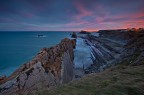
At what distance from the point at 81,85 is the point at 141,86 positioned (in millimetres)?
3715

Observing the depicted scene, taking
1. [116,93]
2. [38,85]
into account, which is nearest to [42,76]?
[38,85]

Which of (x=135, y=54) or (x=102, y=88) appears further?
(x=135, y=54)

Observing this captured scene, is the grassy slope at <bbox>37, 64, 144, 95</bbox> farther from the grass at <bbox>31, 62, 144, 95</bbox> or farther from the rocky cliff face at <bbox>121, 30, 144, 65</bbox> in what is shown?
the rocky cliff face at <bbox>121, 30, 144, 65</bbox>

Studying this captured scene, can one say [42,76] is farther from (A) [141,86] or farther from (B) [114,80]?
(A) [141,86]

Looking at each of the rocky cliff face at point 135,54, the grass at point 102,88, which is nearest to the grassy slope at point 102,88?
the grass at point 102,88

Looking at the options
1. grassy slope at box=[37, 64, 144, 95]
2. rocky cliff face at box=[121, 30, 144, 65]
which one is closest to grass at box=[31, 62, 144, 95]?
grassy slope at box=[37, 64, 144, 95]

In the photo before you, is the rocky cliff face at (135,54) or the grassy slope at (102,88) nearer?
the grassy slope at (102,88)

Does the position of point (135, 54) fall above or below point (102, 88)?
below

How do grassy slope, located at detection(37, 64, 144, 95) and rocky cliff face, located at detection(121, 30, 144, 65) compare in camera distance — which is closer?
grassy slope, located at detection(37, 64, 144, 95)

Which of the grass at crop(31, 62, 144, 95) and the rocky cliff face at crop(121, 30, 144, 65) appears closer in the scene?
the grass at crop(31, 62, 144, 95)

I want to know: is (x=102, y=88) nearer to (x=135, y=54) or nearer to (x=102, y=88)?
(x=102, y=88)

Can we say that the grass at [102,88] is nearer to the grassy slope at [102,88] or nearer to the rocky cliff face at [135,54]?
the grassy slope at [102,88]

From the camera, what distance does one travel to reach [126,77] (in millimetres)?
11617

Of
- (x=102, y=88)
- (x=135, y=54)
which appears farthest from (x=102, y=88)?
(x=135, y=54)
